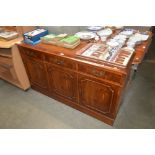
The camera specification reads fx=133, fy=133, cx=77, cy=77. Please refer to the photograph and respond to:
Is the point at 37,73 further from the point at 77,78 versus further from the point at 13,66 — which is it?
the point at 77,78

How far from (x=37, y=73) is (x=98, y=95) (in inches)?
35.5

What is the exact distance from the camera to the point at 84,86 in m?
1.45

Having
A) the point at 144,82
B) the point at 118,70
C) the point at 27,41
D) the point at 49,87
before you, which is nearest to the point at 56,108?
the point at 49,87

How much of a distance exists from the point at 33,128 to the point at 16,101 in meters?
0.58

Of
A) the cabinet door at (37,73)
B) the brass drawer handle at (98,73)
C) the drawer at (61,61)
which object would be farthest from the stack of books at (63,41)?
the brass drawer handle at (98,73)

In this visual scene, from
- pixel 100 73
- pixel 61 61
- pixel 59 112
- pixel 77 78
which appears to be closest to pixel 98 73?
pixel 100 73

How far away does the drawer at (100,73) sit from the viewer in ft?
3.78

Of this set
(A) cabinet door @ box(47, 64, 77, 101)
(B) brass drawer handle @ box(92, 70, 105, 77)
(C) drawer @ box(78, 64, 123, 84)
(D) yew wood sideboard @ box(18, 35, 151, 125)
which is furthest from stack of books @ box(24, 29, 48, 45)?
(B) brass drawer handle @ box(92, 70, 105, 77)

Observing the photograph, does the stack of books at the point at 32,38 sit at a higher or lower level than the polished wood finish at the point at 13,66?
higher

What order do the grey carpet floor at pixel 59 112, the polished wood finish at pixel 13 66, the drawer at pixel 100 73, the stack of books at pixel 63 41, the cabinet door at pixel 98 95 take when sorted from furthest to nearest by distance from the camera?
the polished wood finish at pixel 13 66 < the grey carpet floor at pixel 59 112 < the stack of books at pixel 63 41 < the cabinet door at pixel 98 95 < the drawer at pixel 100 73

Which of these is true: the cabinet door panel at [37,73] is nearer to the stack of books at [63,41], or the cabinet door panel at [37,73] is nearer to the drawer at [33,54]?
the drawer at [33,54]

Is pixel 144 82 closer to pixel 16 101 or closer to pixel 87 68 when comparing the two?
pixel 87 68

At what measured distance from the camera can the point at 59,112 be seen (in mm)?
1762

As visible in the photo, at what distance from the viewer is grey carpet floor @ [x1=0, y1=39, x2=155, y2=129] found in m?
1.60
